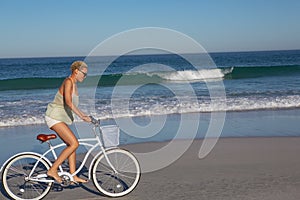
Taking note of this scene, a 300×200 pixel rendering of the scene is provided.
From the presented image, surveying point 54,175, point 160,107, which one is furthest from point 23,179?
point 160,107

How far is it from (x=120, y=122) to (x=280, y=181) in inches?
274

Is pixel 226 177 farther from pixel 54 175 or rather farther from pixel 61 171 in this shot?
pixel 54 175

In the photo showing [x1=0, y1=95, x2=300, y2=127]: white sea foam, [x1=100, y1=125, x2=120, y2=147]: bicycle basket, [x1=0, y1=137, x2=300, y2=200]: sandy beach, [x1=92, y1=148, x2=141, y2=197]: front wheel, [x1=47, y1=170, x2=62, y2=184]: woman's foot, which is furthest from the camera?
[x1=0, y1=95, x2=300, y2=127]: white sea foam

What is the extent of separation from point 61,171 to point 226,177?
7.77 ft

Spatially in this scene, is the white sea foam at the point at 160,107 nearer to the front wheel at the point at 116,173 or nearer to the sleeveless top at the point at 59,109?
the front wheel at the point at 116,173

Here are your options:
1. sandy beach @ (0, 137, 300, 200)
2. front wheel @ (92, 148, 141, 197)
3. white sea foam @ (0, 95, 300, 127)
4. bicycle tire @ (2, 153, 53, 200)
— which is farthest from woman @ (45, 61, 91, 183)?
white sea foam @ (0, 95, 300, 127)

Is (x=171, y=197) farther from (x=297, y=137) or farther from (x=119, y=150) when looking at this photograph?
(x=297, y=137)

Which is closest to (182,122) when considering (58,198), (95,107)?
(95,107)

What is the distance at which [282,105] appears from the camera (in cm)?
1547

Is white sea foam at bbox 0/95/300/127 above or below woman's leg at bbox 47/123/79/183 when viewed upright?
above

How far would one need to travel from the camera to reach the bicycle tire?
17.6 feet

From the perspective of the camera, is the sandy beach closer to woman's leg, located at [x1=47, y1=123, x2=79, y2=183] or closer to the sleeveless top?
woman's leg, located at [x1=47, y1=123, x2=79, y2=183]

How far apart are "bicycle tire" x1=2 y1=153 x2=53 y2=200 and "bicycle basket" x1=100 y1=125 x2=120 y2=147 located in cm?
80

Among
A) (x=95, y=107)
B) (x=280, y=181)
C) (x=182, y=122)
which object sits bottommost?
(x=280, y=181)
